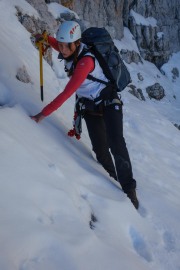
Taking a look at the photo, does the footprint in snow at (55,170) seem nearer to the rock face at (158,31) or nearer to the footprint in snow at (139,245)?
the footprint in snow at (139,245)

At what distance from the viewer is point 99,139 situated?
5898 millimetres

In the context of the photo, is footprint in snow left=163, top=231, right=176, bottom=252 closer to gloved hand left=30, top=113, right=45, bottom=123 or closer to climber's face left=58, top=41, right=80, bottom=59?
gloved hand left=30, top=113, right=45, bottom=123

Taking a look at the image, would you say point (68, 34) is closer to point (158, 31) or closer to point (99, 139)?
point (99, 139)

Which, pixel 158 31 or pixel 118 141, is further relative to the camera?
pixel 158 31

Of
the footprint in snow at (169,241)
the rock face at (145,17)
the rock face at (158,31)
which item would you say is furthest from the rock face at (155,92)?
the footprint in snow at (169,241)

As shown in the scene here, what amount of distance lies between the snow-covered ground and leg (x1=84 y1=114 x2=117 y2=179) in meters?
0.16

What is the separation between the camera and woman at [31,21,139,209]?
16.0 feet

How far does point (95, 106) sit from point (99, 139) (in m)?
0.69

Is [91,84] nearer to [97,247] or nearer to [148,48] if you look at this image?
[97,247]

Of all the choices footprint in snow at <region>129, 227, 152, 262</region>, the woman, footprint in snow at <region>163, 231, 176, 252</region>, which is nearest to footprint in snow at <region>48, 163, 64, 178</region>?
the woman

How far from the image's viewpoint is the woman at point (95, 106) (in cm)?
487

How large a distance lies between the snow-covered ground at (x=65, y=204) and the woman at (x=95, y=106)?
230mm

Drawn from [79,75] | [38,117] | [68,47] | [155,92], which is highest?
[68,47]

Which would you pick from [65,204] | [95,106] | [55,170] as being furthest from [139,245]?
[95,106]
